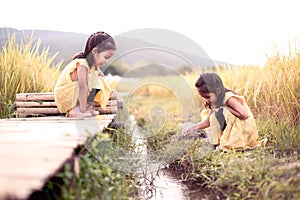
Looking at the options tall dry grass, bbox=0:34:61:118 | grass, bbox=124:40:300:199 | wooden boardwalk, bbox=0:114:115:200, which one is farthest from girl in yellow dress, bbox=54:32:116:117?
wooden boardwalk, bbox=0:114:115:200

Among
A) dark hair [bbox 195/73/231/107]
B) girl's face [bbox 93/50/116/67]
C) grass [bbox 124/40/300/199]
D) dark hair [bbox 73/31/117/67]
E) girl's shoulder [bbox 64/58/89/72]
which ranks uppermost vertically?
dark hair [bbox 73/31/117/67]

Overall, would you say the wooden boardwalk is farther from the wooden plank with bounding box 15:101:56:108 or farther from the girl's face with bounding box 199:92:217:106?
the wooden plank with bounding box 15:101:56:108

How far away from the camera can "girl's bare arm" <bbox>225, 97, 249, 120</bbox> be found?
169 inches

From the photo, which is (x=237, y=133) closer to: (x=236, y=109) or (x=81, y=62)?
(x=236, y=109)

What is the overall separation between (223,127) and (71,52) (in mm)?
2964

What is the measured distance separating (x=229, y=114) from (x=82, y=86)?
1.26 m

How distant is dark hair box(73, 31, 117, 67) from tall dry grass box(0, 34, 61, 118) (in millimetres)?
1153

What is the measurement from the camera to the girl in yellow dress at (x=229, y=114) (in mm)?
4250

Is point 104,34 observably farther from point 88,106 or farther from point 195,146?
point 195,146

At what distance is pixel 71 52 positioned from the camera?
6738mm

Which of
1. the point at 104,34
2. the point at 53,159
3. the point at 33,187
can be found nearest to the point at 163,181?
the point at 104,34

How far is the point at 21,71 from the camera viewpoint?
5512 mm

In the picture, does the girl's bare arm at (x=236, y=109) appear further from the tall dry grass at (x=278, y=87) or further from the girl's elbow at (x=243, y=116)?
the tall dry grass at (x=278, y=87)

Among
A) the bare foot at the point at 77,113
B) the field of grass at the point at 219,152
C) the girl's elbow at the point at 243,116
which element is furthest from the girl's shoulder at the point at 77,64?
the girl's elbow at the point at 243,116
